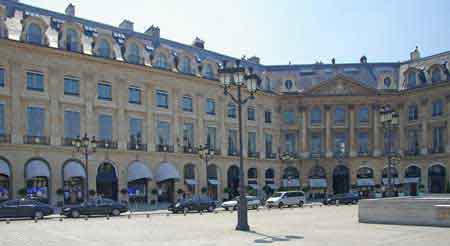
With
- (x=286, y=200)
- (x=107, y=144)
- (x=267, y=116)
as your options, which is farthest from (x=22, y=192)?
(x=267, y=116)

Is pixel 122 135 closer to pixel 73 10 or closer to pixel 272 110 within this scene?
pixel 73 10

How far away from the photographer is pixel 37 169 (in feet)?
158

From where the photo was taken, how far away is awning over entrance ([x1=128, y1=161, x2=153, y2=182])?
55312 millimetres

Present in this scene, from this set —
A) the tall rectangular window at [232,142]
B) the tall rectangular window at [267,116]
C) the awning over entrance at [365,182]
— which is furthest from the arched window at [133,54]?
the awning over entrance at [365,182]

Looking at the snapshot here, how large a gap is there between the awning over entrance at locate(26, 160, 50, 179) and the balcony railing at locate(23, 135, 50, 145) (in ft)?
5.24

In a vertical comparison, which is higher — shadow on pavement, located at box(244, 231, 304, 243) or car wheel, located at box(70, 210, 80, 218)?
shadow on pavement, located at box(244, 231, 304, 243)

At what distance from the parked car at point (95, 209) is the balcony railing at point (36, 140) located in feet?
35.8

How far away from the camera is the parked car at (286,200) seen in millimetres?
55000

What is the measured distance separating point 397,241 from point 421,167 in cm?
5521

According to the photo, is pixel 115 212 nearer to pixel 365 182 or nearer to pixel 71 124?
pixel 71 124

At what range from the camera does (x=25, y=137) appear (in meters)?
48.4

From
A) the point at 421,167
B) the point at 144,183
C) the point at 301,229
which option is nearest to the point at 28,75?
the point at 144,183

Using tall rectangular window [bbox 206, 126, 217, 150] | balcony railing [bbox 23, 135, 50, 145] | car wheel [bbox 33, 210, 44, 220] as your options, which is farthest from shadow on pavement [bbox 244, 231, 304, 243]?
tall rectangular window [bbox 206, 126, 217, 150]

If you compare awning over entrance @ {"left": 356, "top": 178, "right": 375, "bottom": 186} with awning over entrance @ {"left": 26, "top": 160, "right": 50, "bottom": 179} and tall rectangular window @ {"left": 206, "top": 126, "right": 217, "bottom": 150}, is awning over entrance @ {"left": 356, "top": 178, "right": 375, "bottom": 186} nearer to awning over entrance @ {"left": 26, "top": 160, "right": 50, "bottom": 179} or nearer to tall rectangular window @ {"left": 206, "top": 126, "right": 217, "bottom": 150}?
tall rectangular window @ {"left": 206, "top": 126, "right": 217, "bottom": 150}
